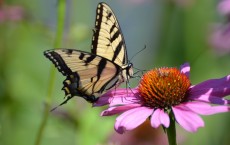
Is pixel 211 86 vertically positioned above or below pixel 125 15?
below

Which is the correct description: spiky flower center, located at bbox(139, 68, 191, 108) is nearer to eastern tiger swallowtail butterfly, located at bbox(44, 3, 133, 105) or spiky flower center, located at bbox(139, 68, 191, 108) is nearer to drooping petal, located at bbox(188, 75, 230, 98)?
drooping petal, located at bbox(188, 75, 230, 98)

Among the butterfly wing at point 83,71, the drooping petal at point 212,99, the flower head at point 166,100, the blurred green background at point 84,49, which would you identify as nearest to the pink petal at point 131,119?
the flower head at point 166,100

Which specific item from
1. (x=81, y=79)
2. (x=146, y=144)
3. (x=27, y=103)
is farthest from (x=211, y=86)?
(x=27, y=103)

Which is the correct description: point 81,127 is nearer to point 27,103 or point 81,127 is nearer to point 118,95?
point 27,103

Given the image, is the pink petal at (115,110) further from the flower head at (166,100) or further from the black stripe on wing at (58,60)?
the black stripe on wing at (58,60)

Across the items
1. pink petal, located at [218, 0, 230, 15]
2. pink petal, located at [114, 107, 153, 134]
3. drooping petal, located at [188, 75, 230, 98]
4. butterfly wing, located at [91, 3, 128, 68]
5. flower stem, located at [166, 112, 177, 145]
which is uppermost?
pink petal, located at [218, 0, 230, 15]


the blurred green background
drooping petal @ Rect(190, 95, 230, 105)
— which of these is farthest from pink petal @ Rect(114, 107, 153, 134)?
the blurred green background
